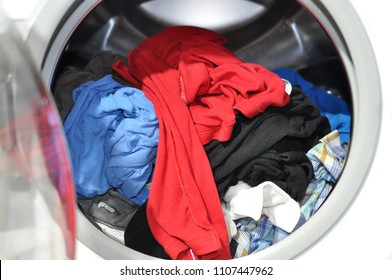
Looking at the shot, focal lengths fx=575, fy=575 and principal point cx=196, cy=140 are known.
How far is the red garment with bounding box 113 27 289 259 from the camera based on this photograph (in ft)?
→ 3.03

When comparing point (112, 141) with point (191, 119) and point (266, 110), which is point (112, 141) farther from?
point (266, 110)

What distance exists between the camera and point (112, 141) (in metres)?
0.97

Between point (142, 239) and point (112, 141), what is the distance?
17 cm

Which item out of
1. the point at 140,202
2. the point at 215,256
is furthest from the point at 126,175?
the point at 215,256

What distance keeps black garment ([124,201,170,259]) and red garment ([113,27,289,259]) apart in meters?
0.02

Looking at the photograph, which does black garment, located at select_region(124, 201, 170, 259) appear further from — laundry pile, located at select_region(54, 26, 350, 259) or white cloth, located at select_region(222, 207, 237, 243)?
white cloth, located at select_region(222, 207, 237, 243)

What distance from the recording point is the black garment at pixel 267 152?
0.97 metres

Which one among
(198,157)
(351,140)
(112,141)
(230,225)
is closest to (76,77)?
(112,141)

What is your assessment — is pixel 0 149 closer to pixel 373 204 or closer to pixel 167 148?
pixel 167 148

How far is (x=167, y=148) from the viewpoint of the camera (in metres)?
0.96

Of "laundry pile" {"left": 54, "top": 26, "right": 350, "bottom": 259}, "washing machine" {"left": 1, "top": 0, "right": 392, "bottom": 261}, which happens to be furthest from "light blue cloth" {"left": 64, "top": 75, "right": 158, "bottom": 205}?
"washing machine" {"left": 1, "top": 0, "right": 392, "bottom": 261}

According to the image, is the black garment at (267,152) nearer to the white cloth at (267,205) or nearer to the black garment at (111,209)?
the white cloth at (267,205)

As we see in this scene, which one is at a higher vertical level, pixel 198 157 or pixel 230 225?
pixel 198 157

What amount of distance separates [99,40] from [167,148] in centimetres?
45
